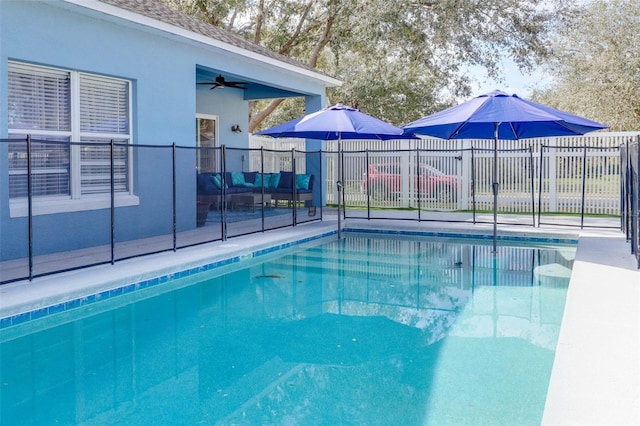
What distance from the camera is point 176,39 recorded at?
9.41m

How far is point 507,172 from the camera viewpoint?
1378 centimetres

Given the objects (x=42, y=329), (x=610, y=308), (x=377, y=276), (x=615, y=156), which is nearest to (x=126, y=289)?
(x=42, y=329)

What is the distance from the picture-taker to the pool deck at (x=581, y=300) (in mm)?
3221

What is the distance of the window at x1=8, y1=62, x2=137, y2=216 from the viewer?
6883mm

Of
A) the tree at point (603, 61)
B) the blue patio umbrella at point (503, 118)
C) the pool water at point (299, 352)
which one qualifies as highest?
the tree at point (603, 61)

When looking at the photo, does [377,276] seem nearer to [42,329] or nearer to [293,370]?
[293,370]

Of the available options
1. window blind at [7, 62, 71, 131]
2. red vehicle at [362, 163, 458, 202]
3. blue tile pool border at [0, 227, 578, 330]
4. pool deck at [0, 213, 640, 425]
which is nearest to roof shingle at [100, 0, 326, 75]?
window blind at [7, 62, 71, 131]

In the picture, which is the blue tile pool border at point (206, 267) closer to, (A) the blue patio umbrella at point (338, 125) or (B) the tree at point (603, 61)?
(A) the blue patio umbrella at point (338, 125)

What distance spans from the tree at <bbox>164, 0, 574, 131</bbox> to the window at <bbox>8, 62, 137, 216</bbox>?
960 cm

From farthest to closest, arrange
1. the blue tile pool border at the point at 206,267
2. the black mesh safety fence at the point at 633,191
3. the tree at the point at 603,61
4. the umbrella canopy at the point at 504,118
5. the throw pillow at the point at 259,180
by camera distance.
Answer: the tree at the point at 603,61 → the throw pillow at the point at 259,180 → the umbrella canopy at the point at 504,118 → the black mesh safety fence at the point at 633,191 → the blue tile pool border at the point at 206,267

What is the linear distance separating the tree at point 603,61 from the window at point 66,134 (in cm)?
1363

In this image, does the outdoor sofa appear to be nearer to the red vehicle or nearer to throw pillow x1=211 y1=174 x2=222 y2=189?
throw pillow x1=211 y1=174 x2=222 y2=189

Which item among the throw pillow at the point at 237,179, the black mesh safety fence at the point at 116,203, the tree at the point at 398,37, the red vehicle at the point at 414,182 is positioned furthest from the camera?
the tree at the point at 398,37

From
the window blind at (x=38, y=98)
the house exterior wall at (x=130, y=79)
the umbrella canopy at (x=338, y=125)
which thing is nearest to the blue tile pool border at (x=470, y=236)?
the umbrella canopy at (x=338, y=125)
